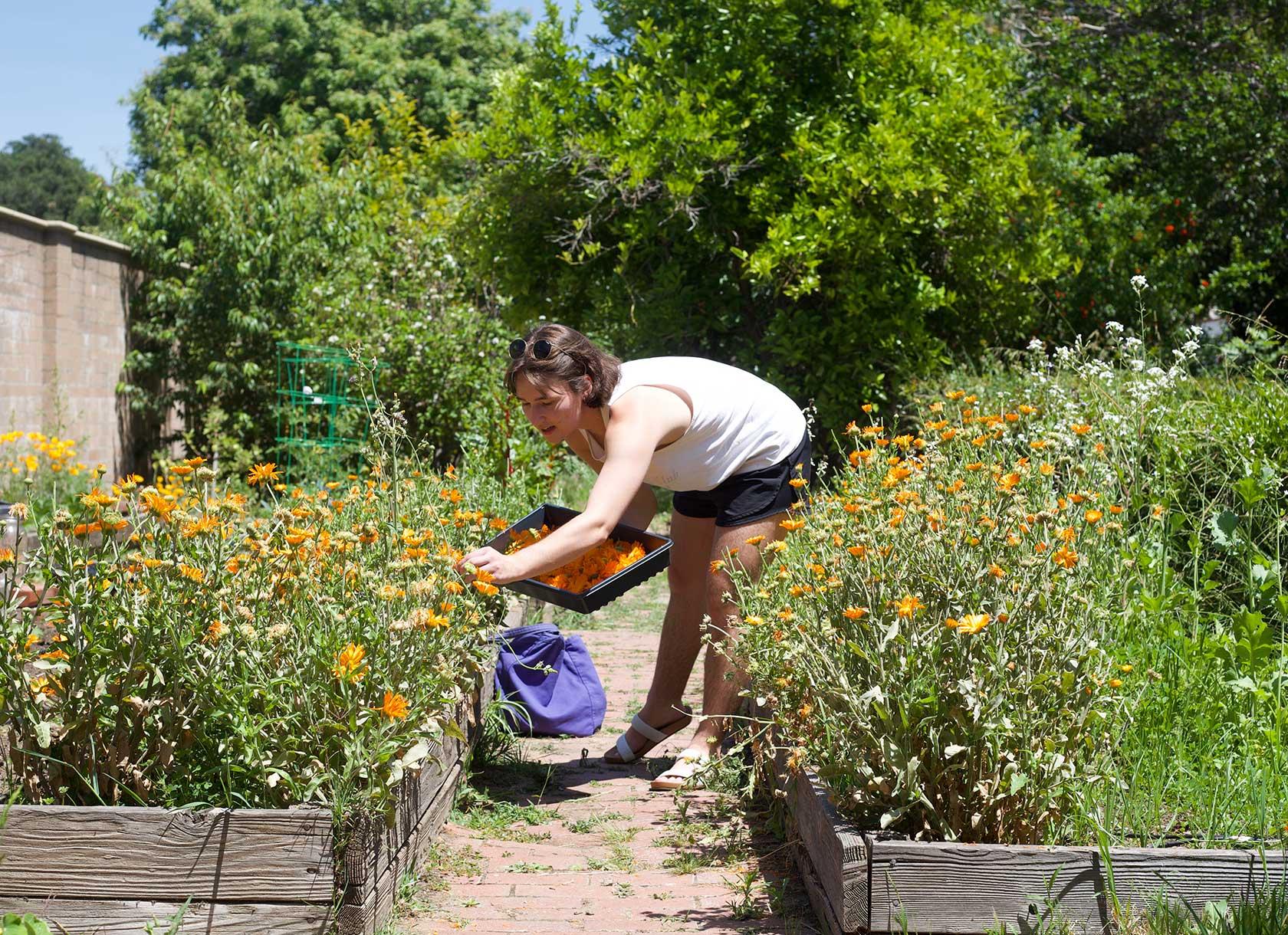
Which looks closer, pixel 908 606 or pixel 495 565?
pixel 908 606

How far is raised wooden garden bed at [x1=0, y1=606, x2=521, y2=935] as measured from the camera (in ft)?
7.55

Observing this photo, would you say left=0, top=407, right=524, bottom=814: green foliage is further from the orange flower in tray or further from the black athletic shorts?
the black athletic shorts

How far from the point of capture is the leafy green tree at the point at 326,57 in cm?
2525

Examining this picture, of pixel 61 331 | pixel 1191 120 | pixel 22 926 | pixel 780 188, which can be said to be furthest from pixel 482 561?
pixel 1191 120

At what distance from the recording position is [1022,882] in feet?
7.48

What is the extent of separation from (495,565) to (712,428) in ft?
3.18

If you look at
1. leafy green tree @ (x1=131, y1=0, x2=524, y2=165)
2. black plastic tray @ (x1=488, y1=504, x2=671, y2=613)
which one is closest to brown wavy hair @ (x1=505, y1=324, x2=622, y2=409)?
black plastic tray @ (x1=488, y1=504, x2=671, y2=613)

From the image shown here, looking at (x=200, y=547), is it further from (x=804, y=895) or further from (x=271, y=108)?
(x=271, y=108)

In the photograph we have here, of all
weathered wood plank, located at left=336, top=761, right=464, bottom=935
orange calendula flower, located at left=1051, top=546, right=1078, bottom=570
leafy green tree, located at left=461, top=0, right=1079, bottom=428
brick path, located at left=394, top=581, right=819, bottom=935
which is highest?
leafy green tree, located at left=461, top=0, right=1079, bottom=428

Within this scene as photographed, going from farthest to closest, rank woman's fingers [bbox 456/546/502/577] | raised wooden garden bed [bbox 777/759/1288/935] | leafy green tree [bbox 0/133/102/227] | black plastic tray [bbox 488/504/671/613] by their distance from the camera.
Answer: leafy green tree [bbox 0/133/102/227], black plastic tray [bbox 488/504/671/613], woman's fingers [bbox 456/546/502/577], raised wooden garden bed [bbox 777/759/1288/935]

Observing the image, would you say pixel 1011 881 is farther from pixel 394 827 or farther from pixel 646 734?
pixel 646 734

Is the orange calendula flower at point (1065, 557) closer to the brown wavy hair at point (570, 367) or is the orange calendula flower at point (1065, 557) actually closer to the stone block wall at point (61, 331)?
the brown wavy hair at point (570, 367)

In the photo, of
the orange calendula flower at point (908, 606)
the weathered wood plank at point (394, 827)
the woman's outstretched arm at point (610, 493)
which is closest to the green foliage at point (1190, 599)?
the orange calendula flower at point (908, 606)

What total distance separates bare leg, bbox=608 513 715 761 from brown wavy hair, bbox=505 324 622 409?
65cm
